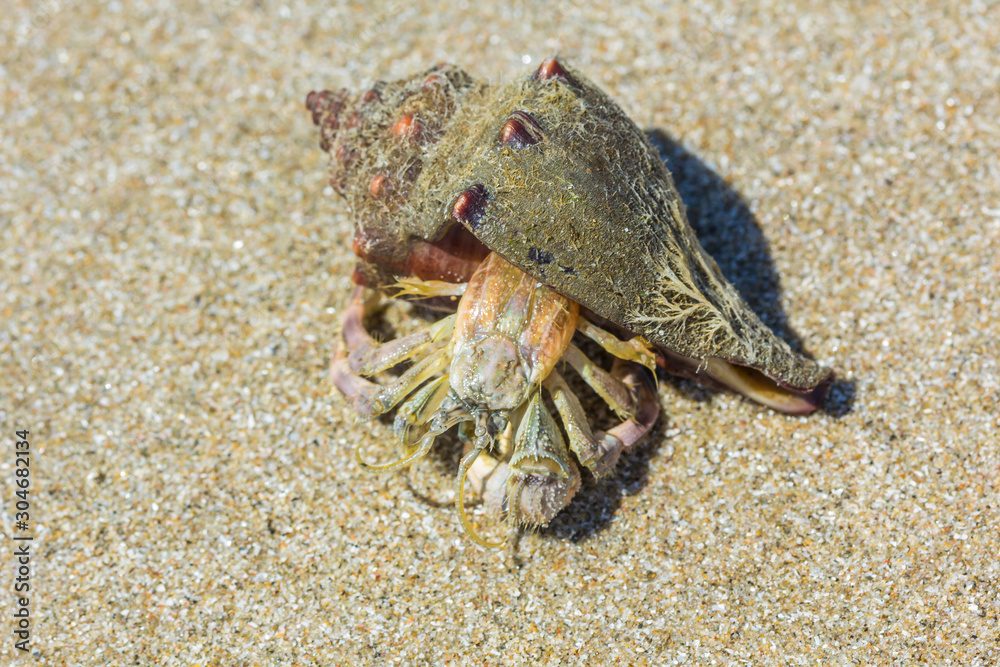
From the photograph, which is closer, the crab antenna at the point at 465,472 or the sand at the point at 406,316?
the crab antenna at the point at 465,472

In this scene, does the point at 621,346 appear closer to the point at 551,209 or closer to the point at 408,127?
the point at 551,209

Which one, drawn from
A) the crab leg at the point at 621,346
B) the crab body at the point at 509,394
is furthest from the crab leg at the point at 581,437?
the crab leg at the point at 621,346

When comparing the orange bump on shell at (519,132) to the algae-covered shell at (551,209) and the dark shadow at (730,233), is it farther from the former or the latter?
the dark shadow at (730,233)

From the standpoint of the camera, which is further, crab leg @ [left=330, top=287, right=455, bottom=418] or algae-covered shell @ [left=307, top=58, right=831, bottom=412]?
crab leg @ [left=330, top=287, right=455, bottom=418]

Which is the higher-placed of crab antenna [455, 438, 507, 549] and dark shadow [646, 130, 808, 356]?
dark shadow [646, 130, 808, 356]

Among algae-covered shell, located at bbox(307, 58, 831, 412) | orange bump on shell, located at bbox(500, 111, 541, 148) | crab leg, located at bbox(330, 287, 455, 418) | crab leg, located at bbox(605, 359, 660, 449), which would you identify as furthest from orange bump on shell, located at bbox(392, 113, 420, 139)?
crab leg, located at bbox(605, 359, 660, 449)

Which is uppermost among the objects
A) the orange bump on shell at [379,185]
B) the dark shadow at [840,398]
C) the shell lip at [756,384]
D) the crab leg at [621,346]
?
the dark shadow at [840,398]

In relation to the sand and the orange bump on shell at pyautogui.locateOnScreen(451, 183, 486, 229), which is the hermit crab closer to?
the orange bump on shell at pyautogui.locateOnScreen(451, 183, 486, 229)
